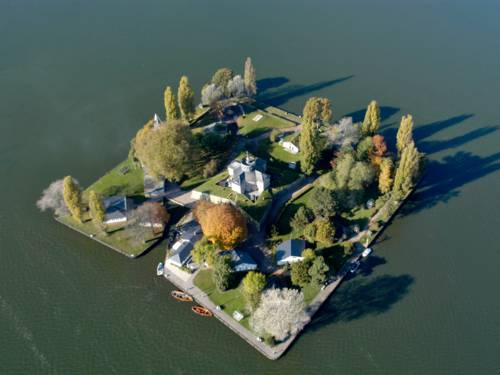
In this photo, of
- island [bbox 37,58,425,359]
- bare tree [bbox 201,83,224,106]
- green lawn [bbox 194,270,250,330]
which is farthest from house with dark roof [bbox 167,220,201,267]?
bare tree [bbox 201,83,224,106]

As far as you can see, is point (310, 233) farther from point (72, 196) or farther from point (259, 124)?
point (72, 196)

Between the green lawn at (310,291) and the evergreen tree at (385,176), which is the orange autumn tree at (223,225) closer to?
the green lawn at (310,291)

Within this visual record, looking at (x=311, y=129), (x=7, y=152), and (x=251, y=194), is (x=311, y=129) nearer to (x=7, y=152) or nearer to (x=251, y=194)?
(x=251, y=194)

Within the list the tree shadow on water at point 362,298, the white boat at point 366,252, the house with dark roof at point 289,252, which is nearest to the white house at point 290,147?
the house with dark roof at point 289,252

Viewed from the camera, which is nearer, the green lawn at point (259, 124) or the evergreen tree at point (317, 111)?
the evergreen tree at point (317, 111)

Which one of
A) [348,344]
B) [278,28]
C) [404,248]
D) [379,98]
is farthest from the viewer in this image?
[278,28]

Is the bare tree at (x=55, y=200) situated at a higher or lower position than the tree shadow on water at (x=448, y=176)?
higher

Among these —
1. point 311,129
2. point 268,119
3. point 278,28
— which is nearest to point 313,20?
point 278,28
